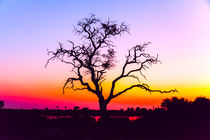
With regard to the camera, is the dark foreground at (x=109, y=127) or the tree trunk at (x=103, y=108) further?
the tree trunk at (x=103, y=108)

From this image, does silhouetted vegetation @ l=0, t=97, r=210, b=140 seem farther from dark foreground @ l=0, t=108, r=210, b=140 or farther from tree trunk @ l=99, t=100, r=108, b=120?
tree trunk @ l=99, t=100, r=108, b=120

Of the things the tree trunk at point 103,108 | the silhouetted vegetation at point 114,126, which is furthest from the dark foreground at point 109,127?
the tree trunk at point 103,108

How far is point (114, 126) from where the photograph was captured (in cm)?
2731

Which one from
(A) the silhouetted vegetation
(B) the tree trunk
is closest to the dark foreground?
(A) the silhouetted vegetation

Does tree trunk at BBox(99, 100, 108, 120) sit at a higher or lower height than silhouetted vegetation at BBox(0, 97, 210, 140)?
higher

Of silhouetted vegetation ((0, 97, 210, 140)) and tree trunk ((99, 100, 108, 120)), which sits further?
tree trunk ((99, 100, 108, 120))

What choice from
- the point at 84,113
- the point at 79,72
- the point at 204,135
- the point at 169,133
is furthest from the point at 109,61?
the point at 204,135

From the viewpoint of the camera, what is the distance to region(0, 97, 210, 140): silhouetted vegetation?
2356 centimetres

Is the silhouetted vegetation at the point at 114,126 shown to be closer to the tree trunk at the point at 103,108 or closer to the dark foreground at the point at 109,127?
the dark foreground at the point at 109,127

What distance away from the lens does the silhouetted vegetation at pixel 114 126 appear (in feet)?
77.3

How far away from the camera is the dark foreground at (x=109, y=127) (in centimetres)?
2334

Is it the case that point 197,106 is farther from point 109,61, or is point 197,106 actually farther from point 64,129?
point 64,129

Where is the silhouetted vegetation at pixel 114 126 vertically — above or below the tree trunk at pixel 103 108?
below

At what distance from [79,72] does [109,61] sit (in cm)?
336
